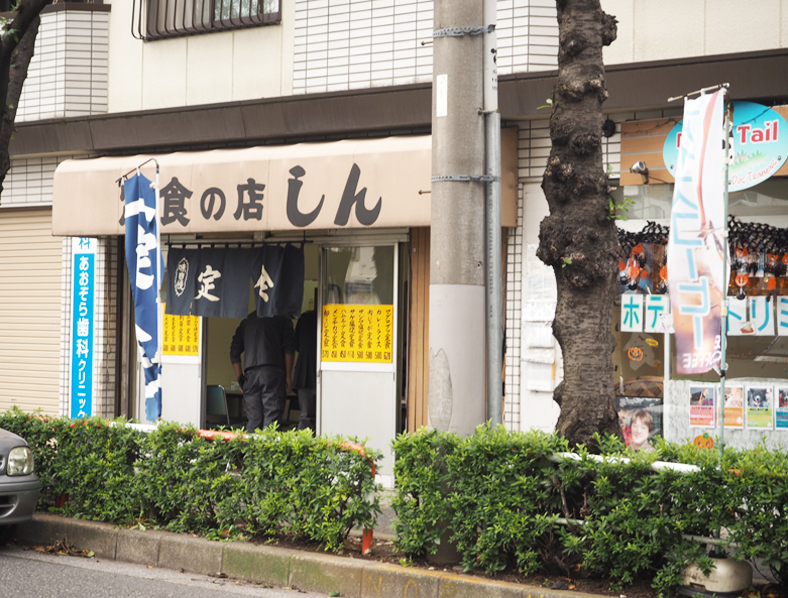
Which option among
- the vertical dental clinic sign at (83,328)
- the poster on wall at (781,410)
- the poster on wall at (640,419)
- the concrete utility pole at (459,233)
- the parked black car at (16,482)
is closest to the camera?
the concrete utility pole at (459,233)

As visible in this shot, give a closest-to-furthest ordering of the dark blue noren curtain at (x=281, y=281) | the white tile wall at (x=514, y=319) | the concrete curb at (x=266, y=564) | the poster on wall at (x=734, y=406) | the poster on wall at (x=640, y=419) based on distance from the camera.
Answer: the concrete curb at (x=266, y=564) < the poster on wall at (x=734, y=406) < the poster on wall at (x=640, y=419) < the white tile wall at (x=514, y=319) < the dark blue noren curtain at (x=281, y=281)

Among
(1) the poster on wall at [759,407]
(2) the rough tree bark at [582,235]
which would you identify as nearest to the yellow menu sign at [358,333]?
(1) the poster on wall at [759,407]

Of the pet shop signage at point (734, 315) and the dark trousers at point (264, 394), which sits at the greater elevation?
the pet shop signage at point (734, 315)

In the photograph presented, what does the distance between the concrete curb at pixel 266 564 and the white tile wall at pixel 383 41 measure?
539cm

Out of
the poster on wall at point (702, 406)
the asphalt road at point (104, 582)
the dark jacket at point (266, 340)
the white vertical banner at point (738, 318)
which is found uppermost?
the white vertical banner at point (738, 318)

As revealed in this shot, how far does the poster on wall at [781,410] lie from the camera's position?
8406 millimetres

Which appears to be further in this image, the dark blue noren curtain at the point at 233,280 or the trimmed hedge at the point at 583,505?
the dark blue noren curtain at the point at 233,280

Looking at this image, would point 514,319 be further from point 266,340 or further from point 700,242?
point 700,242

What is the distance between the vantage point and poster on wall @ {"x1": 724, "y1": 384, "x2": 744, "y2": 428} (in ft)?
28.1

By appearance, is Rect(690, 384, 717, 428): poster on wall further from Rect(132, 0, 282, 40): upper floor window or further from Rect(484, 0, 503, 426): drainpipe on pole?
Rect(132, 0, 282, 40): upper floor window

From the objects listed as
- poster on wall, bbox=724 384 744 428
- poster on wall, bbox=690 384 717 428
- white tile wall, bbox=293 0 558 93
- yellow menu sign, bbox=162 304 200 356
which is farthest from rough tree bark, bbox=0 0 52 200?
poster on wall, bbox=724 384 744 428

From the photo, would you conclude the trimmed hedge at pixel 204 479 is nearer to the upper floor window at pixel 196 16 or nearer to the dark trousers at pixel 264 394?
the dark trousers at pixel 264 394

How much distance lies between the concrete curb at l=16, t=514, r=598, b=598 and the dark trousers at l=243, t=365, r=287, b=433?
11.7 feet

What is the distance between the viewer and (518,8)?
9.27 m
